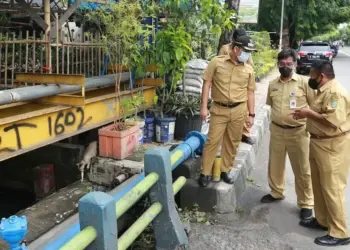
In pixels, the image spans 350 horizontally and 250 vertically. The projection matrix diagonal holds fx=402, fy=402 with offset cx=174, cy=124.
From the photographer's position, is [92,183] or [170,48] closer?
[92,183]

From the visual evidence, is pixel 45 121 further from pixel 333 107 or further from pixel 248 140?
pixel 248 140

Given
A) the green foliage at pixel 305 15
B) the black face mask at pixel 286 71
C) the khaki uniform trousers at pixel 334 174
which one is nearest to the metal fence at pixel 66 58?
the black face mask at pixel 286 71

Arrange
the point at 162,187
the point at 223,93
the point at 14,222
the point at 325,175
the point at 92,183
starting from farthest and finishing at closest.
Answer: the point at 92,183 < the point at 223,93 < the point at 325,175 < the point at 162,187 < the point at 14,222

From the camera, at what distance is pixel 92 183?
17.8 ft

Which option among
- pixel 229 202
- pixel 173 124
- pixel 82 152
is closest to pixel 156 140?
pixel 173 124

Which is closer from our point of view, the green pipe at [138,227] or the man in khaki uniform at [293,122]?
the green pipe at [138,227]

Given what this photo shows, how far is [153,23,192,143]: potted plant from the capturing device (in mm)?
5726

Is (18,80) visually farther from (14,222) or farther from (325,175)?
(325,175)

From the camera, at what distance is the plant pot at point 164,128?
624 cm

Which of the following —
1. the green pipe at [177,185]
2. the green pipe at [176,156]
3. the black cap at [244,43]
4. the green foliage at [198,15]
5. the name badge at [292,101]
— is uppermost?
the green foliage at [198,15]

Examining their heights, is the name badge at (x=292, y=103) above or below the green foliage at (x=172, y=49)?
below

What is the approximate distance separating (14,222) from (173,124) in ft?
13.6

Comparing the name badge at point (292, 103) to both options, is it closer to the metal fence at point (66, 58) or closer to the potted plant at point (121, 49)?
the potted plant at point (121, 49)

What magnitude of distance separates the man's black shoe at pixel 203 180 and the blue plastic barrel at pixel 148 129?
6.60 ft
